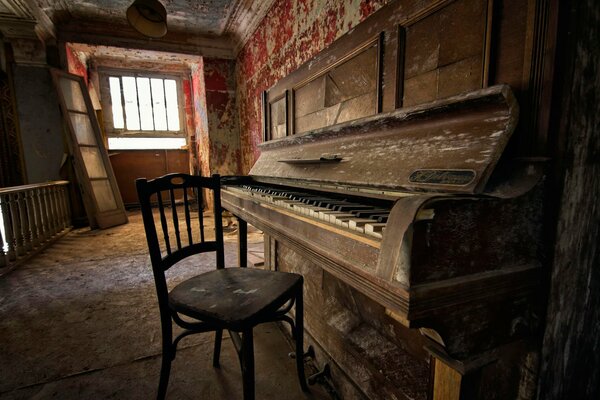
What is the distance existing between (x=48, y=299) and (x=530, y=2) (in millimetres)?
3639

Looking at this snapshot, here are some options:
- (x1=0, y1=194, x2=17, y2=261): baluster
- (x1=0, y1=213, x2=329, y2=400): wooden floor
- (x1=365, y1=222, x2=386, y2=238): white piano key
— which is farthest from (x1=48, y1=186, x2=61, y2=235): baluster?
(x1=365, y1=222, x2=386, y2=238): white piano key

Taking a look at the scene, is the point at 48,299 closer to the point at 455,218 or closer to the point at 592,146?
the point at 455,218

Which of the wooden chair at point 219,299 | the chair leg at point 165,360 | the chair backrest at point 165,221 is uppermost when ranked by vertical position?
the chair backrest at point 165,221

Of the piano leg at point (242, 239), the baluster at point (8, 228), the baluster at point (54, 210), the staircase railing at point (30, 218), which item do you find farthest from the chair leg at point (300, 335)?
the baluster at point (54, 210)

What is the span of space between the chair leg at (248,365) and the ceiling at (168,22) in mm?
4437

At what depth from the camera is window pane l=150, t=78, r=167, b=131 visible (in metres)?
8.23

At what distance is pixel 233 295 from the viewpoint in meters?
1.27

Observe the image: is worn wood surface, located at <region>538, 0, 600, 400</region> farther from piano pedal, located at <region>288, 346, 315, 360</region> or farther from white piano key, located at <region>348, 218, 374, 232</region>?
piano pedal, located at <region>288, 346, 315, 360</region>

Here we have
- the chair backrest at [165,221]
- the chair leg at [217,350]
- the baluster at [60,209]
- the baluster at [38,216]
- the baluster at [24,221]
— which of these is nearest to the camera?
the chair backrest at [165,221]

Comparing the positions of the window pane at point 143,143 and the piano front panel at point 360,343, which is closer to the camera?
the piano front panel at point 360,343

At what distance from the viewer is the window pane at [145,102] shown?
8109mm

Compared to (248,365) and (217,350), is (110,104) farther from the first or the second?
(248,365)

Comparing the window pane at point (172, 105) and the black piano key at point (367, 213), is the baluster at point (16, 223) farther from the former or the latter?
the window pane at point (172, 105)

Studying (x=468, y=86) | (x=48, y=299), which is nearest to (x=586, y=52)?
(x=468, y=86)
